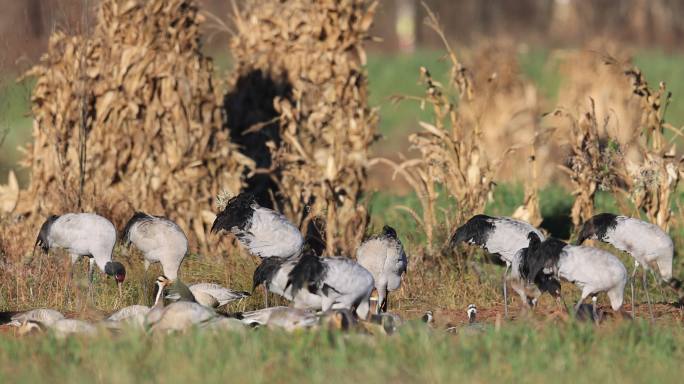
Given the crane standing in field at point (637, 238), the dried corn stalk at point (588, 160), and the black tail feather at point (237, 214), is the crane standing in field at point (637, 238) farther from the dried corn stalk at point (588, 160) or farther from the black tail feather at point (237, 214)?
the black tail feather at point (237, 214)

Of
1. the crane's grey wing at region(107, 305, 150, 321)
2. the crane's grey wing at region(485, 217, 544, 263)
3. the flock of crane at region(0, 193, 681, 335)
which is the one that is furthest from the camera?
the crane's grey wing at region(485, 217, 544, 263)

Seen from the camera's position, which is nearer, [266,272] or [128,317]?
[128,317]

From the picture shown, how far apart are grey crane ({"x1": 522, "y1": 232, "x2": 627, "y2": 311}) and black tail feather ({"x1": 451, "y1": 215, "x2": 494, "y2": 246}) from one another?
1163 mm

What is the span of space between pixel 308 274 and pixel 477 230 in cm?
214

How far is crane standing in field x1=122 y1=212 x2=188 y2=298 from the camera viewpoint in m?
10.1

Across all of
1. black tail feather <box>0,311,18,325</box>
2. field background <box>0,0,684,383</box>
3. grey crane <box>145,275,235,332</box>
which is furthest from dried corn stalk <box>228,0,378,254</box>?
grey crane <box>145,275,235,332</box>

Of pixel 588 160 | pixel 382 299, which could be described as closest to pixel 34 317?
pixel 382 299

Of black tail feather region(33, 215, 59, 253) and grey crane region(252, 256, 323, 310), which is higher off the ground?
black tail feather region(33, 215, 59, 253)

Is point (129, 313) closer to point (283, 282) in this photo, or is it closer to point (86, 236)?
point (283, 282)

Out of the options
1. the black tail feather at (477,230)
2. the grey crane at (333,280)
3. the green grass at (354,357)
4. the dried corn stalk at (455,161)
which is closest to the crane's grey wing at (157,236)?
the grey crane at (333,280)

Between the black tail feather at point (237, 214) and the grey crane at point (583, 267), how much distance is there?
8.06ft

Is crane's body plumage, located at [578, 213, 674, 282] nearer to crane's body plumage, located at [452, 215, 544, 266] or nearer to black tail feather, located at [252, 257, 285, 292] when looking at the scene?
crane's body plumage, located at [452, 215, 544, 266]

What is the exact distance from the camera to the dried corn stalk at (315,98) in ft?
41.5

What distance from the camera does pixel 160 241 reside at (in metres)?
10.2
